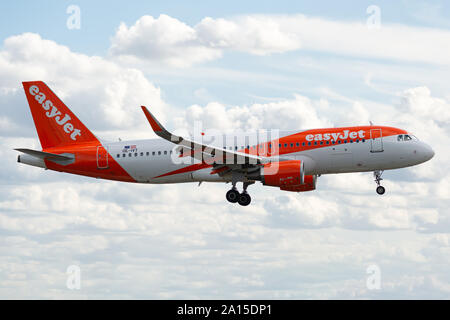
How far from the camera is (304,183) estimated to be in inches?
2039

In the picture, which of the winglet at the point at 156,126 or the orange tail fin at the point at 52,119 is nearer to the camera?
the winglet at the point at 156,126

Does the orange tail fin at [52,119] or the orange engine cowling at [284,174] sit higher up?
the orange tail fin at [52,119]

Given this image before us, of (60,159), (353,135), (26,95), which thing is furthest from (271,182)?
(26,95)

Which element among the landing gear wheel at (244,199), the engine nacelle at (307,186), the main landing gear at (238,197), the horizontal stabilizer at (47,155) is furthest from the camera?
the horizontal stabilizer at (47,155)

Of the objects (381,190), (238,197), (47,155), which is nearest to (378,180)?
(381,190)

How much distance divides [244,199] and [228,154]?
5.01 meters

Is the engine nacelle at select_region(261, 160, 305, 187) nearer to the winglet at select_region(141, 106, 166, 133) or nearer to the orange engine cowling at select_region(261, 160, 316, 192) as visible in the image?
the orange engine cowling at select_region(261, 160, 316, 192)

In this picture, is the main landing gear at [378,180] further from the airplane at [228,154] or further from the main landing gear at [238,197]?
the main landing gear at [238,197]

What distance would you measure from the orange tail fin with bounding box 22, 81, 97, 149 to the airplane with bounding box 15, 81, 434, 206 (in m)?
Answer: 0.08

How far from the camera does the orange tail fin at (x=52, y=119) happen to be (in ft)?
181

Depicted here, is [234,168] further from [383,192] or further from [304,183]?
[383,192]

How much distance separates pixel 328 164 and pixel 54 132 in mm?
23294

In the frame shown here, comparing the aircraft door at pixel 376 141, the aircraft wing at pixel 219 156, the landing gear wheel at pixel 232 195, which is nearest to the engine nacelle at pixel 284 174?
the aircraft wing at pixel 219 156

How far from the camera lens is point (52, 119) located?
5569cm
